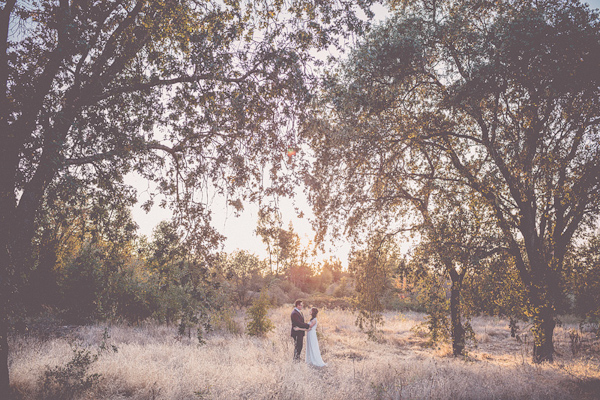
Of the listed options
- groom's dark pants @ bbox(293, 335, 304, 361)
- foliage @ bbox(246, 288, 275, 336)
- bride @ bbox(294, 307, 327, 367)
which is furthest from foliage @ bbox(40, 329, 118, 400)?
foliage @ bbox(246, 288, 275, 336)

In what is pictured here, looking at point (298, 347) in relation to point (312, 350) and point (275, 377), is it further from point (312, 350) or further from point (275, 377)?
point (275, 377)

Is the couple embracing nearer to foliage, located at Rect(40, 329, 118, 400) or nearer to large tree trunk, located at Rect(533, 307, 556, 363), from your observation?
foliage, located at Rect(40, 329, 118, 400)

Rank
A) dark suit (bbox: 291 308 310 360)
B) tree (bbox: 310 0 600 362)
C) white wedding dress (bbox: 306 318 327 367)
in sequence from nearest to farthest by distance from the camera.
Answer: tree (bbox: 310 0 600 362) → white wedding dress (bbox: 306 318 327 367) → dark suit (bbox: 291 308 310 360)

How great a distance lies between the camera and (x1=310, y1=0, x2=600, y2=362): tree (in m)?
8.38

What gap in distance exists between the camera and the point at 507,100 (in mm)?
10484

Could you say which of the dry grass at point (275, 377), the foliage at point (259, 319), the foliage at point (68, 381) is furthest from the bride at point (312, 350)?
the foliage at point (68, 381)

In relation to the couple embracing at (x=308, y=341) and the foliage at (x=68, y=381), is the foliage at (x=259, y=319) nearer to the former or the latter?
the couple embracing at (x=308, y=341)

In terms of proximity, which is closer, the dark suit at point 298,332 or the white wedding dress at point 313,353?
the white wedding dress at point 313,353

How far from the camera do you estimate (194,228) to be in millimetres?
5277

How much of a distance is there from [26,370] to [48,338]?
5797 mm

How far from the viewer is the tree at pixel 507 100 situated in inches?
330

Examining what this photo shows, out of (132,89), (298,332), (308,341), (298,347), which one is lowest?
(298,347)

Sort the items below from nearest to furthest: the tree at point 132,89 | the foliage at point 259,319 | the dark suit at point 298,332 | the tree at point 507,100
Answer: the tree at point 132,89
the tree at point 507,100
the dark suit at point 298,332
the foliage at point 259,319

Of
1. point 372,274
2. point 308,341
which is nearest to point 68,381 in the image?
point 308,341
